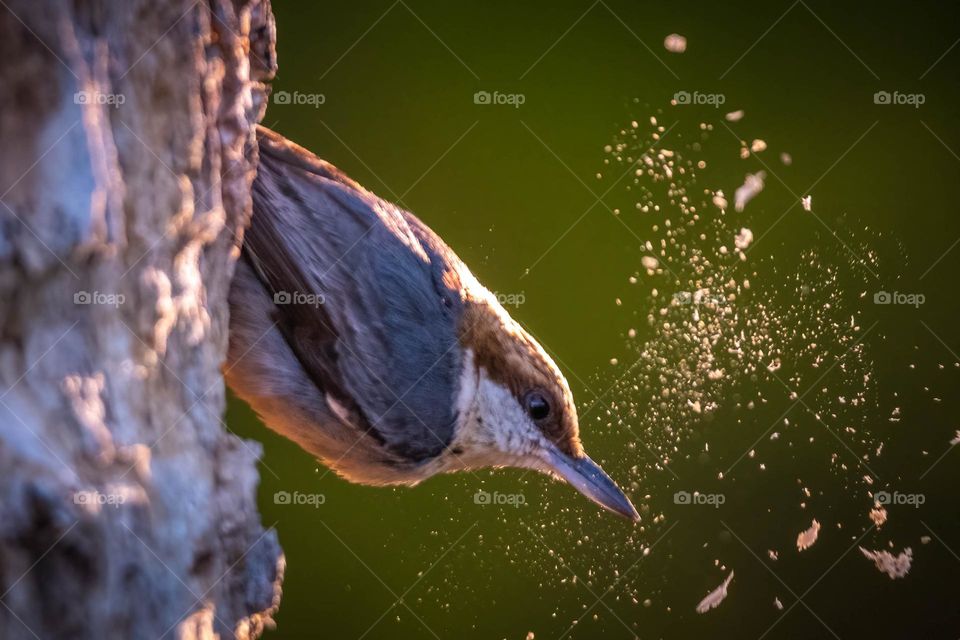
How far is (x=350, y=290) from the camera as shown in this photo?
155 cm

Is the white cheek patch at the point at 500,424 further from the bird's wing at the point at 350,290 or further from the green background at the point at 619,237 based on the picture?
the green background at the point at 619,237

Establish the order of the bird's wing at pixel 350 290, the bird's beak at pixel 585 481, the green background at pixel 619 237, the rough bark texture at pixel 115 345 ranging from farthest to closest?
the green background at pixel 619 237 → the bird's beak at pixel 585 481 → the bird's wing at pixel 350 290 → the rough bark texture at pixel 115 345

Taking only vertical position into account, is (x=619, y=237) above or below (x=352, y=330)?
above

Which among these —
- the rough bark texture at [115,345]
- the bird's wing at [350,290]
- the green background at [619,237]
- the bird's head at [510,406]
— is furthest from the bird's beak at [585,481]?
the rough bark texture at [115,345]

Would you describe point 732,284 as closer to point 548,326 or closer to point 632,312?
point 632,312

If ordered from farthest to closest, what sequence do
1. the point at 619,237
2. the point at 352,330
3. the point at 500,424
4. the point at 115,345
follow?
the point at 619,237 → the point at 500,424 → the point at 352,330 → the point at 115,345

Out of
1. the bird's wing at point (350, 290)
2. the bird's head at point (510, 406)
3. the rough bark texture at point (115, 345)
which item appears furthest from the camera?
the bird's head at point (510, 406)

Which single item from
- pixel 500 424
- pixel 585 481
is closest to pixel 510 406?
pixel 500 424

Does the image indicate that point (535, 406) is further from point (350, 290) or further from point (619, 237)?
point (619, 237)

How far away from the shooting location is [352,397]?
1574 millimetres

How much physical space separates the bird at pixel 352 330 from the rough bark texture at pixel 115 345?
0.40 m

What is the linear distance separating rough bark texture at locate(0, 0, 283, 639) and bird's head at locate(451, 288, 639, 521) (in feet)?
2.31

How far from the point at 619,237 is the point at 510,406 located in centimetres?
80

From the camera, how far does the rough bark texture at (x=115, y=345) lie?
80cm
